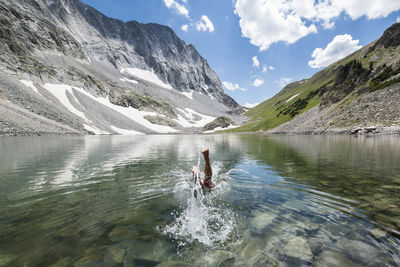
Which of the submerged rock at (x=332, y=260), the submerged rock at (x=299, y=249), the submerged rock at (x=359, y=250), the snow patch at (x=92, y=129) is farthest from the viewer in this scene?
the snow patch at (x=92, y=129)

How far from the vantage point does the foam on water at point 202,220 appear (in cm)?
657

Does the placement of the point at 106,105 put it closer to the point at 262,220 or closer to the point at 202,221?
the point at 202,221

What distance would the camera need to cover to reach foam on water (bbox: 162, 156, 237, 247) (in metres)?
6.57

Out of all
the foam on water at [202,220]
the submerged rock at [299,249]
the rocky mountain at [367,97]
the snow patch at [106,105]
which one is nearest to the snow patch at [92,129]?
the snow patch at [106,105]

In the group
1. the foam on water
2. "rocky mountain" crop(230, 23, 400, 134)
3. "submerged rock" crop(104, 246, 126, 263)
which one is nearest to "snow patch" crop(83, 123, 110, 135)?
the foam on water

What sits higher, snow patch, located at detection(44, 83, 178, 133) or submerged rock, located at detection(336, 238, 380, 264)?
snow patch, located at detection(44, 83, 178, 133)

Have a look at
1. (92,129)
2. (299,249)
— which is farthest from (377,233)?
(92,129)

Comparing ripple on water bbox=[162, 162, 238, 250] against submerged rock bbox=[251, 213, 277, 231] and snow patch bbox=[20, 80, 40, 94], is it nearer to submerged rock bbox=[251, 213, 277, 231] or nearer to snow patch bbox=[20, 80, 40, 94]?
submerged rock bbox=[251, 213, 277, 231]

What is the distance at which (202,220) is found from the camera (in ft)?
25.9

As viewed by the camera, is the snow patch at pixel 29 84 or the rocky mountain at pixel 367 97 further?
the snow patch at pixel 29 84

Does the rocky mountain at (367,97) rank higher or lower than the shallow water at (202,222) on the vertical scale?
higher

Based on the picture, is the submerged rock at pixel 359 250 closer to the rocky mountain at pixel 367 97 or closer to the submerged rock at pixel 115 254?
the submerged rock at pixel 115 254

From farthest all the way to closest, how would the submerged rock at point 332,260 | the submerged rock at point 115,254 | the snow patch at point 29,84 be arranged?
the snow patch at point 29,84 → the submerged rock at point 115,254 → the submerged rock at point 332,260

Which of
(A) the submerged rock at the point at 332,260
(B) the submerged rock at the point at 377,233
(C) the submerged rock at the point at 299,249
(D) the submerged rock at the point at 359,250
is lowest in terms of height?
(C) the submerged rock at the point at 299,249
